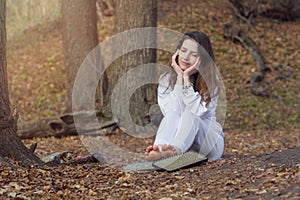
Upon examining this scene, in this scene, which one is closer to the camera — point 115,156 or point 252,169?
point 252,169

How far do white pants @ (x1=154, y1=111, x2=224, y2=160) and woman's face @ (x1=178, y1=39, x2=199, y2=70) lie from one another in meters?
0.50

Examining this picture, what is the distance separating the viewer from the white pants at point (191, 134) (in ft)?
16.2

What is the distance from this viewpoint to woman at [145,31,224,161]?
4.95 metres

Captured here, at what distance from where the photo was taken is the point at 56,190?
13.4 ft

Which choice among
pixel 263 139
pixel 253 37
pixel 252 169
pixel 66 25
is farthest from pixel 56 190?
pixel 253 37

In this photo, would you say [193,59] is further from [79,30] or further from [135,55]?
[79,30]

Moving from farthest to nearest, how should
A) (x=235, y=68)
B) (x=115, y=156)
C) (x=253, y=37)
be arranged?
(x=253, y=37)
(x=235, y=68)
(x=115, y=156)

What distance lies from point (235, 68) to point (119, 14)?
3949mm

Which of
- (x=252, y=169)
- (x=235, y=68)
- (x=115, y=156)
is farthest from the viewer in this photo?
(x=235, y=68)

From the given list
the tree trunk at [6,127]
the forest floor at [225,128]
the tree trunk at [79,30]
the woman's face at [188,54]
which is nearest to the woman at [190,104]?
the woman's face at [188,54]

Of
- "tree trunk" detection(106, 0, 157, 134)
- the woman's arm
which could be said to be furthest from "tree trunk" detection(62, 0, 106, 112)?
the woman's arm

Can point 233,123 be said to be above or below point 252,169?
below

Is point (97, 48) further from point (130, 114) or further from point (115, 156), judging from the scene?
point (115, 156)

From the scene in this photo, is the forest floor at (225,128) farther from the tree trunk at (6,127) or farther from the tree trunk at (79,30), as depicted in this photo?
Result: the tree trunk at (79,30)
